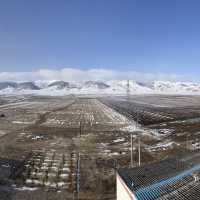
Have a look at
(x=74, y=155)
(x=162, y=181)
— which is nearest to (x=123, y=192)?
(x=162, y=181)

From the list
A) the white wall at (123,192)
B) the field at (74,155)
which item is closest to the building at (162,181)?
the white wall at (123,192)

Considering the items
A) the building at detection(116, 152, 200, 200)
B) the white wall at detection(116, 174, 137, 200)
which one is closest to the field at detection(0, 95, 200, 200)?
the white wall at detection(116, 174, 137, 200)

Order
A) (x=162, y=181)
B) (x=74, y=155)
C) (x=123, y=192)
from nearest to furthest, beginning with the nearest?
1. (x=162, y=181)
2. (x=123, y=192)
3. (x=74, y=155)

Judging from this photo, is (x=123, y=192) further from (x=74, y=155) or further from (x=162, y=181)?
(x=74, y=155)

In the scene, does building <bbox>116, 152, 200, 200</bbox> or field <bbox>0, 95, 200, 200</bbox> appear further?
field <bbox>0, 95, 200, 200</bbox>

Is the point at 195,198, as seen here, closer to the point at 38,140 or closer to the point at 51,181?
the point at 51,181

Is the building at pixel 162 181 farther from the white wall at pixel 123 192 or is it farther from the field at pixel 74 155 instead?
the field at pixel 74 155

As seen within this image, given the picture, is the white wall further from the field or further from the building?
the field

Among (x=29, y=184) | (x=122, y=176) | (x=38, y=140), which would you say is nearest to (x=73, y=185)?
(x=29, y=184)
